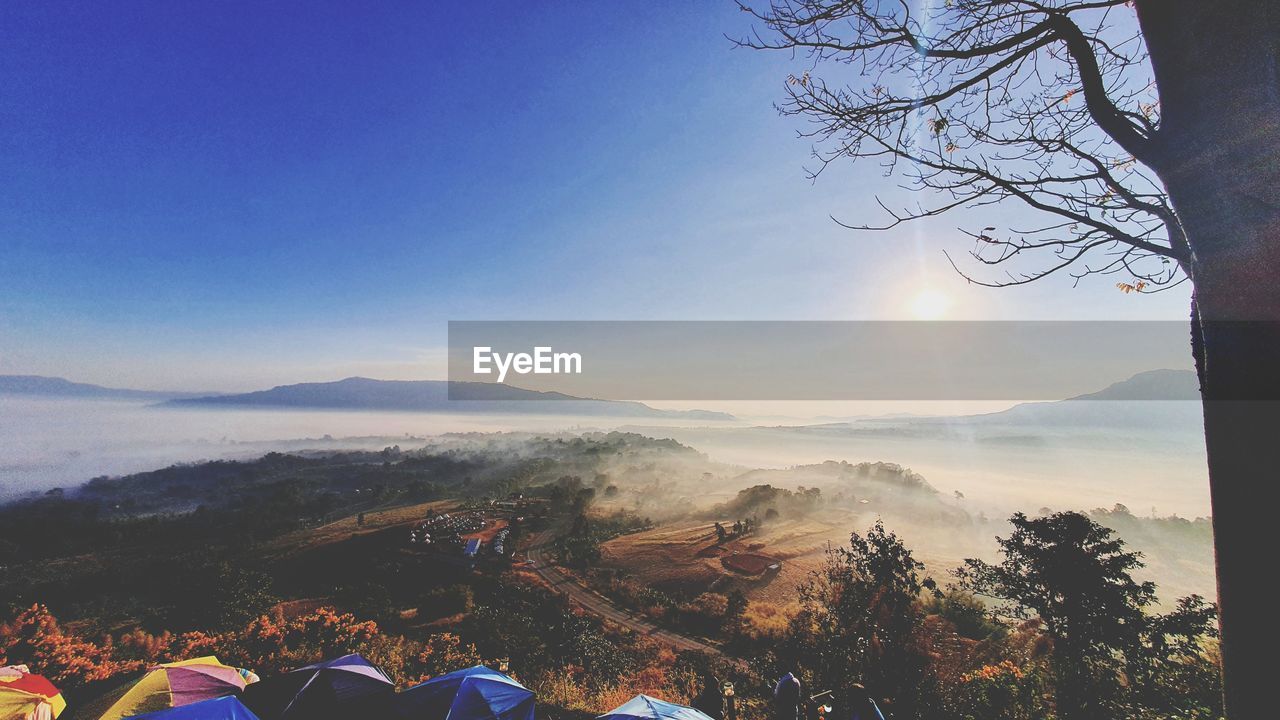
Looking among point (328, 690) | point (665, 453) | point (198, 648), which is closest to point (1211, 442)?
point (328, 690)

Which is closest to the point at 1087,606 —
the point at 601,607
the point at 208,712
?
the point at 208,712

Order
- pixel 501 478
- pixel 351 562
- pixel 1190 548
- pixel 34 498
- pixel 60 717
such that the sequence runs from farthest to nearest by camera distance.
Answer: pixel 501 478, pixel 34 498, pixel 351 562, pixel 1190 548, pixel 60 717

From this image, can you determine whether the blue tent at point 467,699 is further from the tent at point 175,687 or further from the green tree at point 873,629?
the green tree at point 873,629

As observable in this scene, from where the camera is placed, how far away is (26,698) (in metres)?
6.51

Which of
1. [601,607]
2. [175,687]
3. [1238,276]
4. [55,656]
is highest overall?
[1238,276]

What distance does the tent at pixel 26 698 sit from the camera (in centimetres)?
633

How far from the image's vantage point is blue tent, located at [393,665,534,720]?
6.54 metres

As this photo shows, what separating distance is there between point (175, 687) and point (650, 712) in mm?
7484

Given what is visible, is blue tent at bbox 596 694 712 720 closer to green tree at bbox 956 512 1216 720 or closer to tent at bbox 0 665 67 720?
green tree at bbox 956 512 1216 720

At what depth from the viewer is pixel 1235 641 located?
1.79 meters

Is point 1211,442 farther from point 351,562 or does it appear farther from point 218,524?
point 218,524

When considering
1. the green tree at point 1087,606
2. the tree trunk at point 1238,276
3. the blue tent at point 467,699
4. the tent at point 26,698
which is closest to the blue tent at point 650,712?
the blue tent at point 467,699

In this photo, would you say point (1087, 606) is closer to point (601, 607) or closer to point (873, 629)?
point (873, 629)

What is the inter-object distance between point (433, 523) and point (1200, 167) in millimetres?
61704
